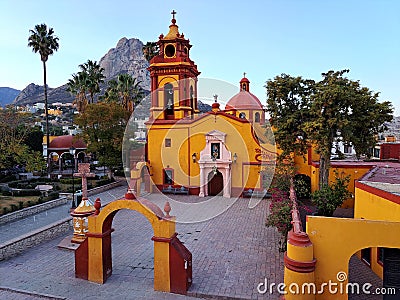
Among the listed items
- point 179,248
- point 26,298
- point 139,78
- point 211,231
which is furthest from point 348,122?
point 139,78

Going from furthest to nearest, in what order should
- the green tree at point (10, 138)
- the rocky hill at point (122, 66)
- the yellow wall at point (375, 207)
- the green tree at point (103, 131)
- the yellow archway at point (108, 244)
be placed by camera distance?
the rocky hill at point (122, 66)
the green tree at point (103, 131)
the green tree at point (10, 138)
the yellow archway at point (108, 244)
the yellow wall at point (375, 207)

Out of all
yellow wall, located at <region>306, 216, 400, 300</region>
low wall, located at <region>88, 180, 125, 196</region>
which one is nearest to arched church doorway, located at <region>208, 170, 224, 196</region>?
low wall, located at <region>88, 180, 125, 196</region>

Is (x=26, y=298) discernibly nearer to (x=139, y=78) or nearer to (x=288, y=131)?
(x=288, y=131)

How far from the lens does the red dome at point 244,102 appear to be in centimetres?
2833

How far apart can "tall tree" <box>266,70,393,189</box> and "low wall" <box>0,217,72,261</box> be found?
11916 millimetres

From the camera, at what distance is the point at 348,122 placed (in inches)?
523

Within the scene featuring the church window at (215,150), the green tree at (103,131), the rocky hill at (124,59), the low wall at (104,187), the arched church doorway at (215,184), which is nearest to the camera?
the church window at (215,150)

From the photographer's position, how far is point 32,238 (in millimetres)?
12438

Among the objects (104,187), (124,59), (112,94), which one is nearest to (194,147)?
(104,187)

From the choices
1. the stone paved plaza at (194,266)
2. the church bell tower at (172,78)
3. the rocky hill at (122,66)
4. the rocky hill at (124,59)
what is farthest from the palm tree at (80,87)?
the rocky hill at (124,59)

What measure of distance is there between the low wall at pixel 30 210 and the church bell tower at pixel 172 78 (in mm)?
9257

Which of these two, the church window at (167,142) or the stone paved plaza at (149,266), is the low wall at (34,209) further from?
the church window at (167,142)

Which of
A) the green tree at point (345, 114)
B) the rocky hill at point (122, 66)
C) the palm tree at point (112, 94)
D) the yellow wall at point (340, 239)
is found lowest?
the yellow wall at point (340, 239)

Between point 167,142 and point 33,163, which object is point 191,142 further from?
point 33,163
